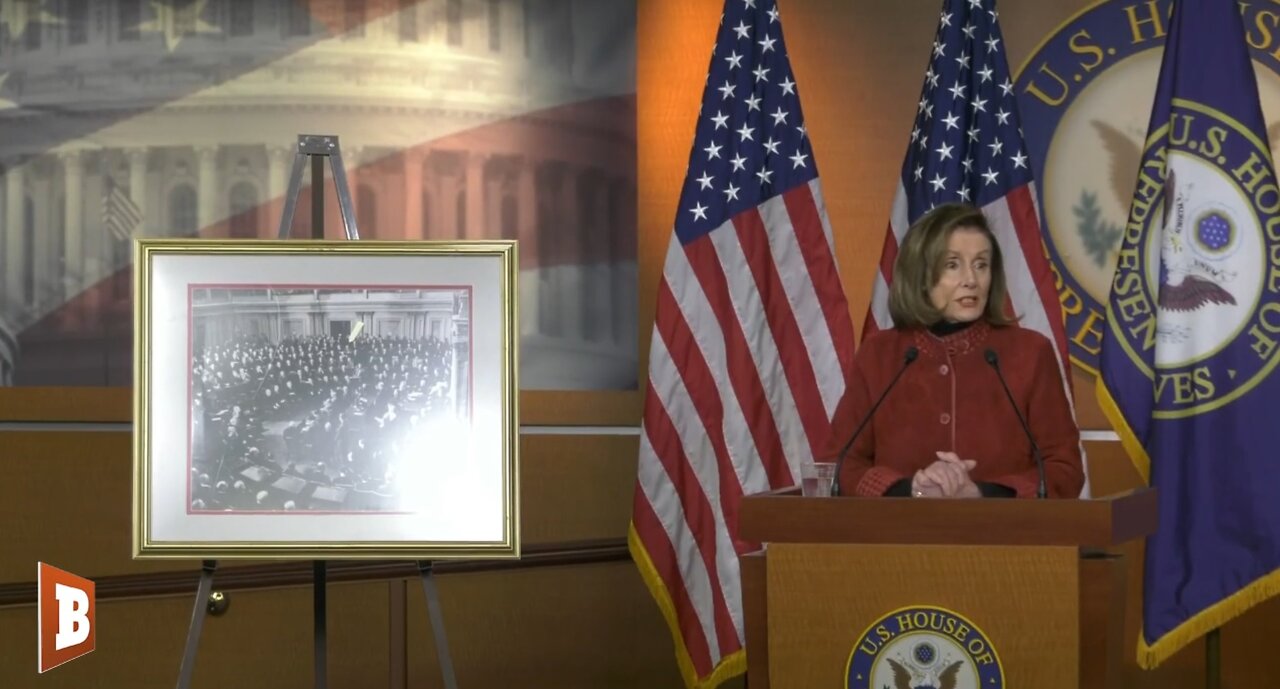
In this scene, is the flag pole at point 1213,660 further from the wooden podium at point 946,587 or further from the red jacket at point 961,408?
the wooden podium at point 946,587

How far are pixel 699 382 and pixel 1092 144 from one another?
1.33m

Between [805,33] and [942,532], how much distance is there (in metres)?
2.29

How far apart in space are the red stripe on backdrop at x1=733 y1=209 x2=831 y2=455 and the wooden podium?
4.80 feet

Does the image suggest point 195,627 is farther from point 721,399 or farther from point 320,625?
point 721,399

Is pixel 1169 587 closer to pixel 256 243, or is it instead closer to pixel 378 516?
pixel 378 516

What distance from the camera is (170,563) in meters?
3.99

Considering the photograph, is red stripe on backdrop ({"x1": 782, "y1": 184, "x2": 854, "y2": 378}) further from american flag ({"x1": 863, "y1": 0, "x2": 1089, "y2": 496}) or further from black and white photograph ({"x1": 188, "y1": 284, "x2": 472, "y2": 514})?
black and white photograph ({"x1": 188, "y1": 284, "x2": 472, "y2": 514})

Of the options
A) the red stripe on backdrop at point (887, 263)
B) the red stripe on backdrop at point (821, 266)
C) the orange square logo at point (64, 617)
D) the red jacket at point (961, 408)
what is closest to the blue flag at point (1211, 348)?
the red stripe on backdrop at point (887, 263)

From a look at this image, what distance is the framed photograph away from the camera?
301 centimetres

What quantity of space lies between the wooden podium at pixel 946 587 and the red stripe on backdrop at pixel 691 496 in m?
1.43

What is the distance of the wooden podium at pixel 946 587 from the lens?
2.38 m

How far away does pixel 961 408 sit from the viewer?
119 inches

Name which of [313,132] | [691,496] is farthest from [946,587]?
[313,132]

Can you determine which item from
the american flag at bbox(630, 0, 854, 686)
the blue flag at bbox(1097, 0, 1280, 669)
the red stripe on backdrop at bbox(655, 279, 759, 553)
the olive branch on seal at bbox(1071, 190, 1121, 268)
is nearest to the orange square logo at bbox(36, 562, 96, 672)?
the american flag at bbox(630, 0, 854, 686)
